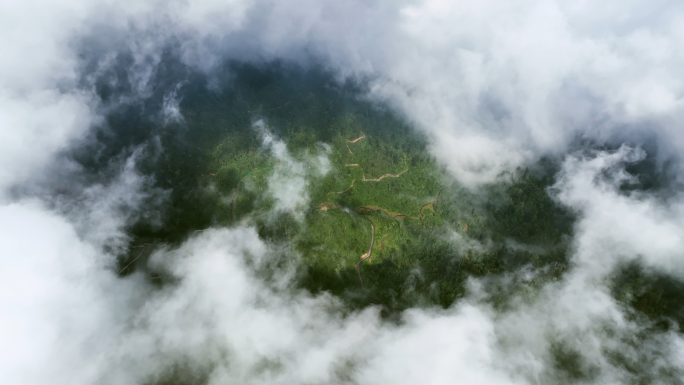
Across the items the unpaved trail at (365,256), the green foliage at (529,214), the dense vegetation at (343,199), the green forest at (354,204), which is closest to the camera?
the dense vegetation at (343,199)

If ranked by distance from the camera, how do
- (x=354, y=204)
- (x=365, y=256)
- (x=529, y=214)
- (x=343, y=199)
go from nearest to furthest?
(x=365, y=256)
(x=529, y=214)
(x=354, y=204)
(x=343, y=199)

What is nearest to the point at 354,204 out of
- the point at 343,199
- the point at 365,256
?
the point at 343,199

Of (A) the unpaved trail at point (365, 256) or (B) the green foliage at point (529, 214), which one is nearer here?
(A) the unpaved trail at point (365, 256)

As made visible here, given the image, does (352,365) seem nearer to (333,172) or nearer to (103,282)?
(333,172)

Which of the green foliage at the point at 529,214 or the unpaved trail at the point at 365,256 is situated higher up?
the green foliage at the point at 529,214

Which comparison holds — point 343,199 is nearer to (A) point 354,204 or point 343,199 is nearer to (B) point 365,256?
(A) point 354,204

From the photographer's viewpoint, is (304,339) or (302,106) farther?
(302,106)

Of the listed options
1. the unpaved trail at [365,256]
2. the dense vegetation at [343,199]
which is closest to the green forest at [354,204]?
the dense vegetation at [343,199]

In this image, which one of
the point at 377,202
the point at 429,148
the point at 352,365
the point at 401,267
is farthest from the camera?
the point at 429,148

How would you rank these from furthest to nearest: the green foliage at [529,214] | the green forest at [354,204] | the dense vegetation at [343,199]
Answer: the green foliage at [529,214]
the green forest at [354,204]
the dense vegetation at [343,199]

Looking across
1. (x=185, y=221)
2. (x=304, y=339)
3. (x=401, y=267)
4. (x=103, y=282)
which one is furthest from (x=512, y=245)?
(x=103, y=282)

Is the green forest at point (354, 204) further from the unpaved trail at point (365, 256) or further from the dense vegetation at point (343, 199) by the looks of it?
the unpaved trail at point (365, 256)
